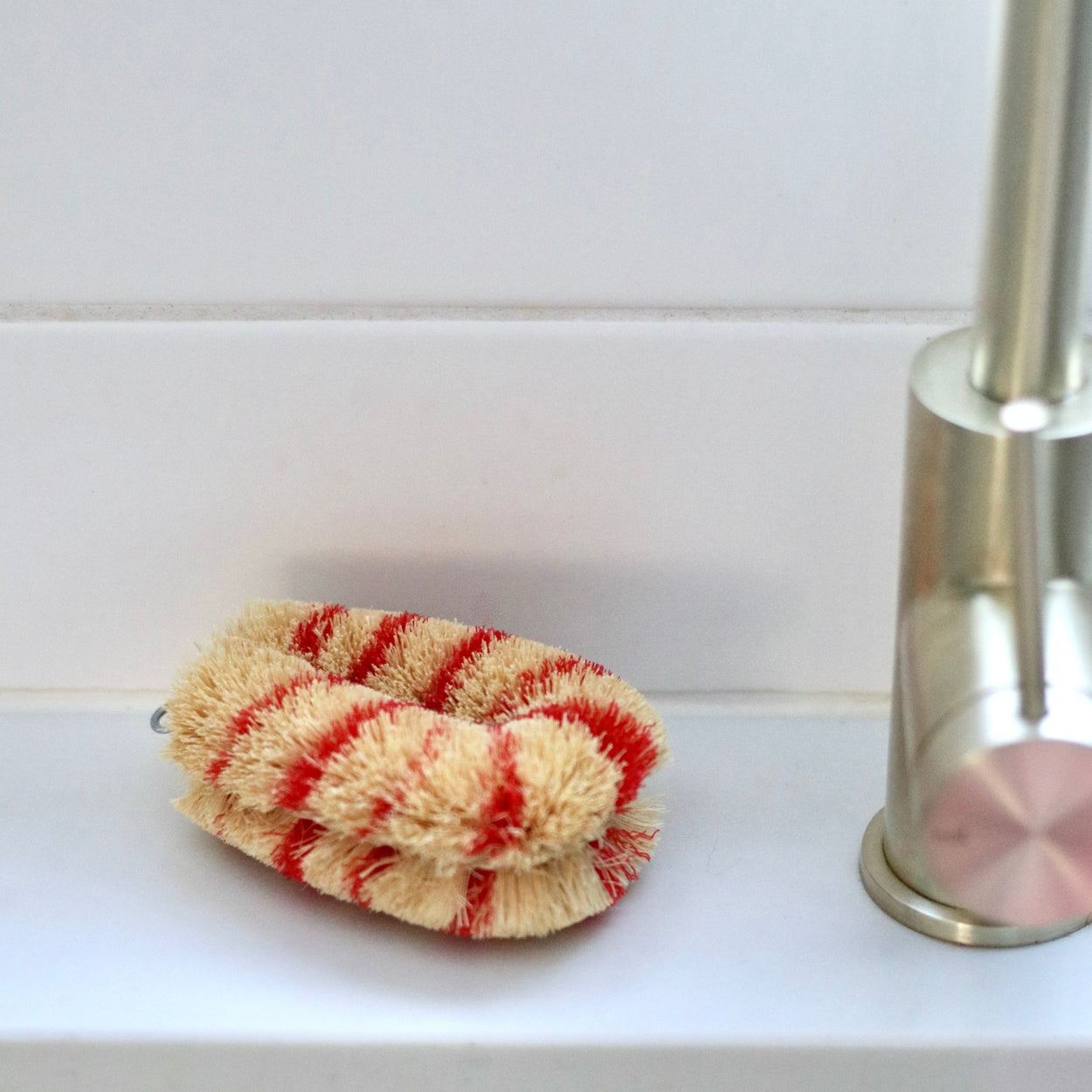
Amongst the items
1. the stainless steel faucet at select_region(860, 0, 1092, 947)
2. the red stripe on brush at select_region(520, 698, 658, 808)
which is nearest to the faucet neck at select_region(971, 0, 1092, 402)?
the stainless steel faucet at select_region(860, 0, 1092, 947)

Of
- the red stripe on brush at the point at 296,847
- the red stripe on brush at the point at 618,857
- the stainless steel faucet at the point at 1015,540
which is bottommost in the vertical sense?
the red stripe on brush at the point at 618,857

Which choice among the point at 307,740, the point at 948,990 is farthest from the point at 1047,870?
the point at 307,740

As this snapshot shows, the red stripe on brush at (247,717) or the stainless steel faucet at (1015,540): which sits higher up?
the stainless steel faucet at (1015,540)

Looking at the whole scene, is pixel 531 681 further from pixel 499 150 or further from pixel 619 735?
pixel 499 150

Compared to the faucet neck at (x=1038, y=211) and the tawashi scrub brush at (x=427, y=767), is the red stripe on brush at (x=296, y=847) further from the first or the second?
the faucet neck at (x=1038, y=211)

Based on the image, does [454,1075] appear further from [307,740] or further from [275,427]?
[275,427]

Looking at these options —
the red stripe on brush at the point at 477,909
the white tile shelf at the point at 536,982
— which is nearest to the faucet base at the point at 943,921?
the white tile shelf at the point at 536,982
